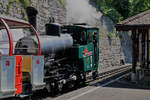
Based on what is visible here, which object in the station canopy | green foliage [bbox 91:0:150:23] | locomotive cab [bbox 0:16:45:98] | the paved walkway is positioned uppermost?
green foliage [bbox 91:0:150:23]

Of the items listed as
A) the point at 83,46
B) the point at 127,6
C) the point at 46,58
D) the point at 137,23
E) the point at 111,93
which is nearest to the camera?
the point at 46,58

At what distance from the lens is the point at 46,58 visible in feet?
30.1

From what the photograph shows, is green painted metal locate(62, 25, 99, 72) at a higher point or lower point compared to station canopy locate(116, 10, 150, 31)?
lower

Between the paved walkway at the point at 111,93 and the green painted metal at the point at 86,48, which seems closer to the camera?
the paved walkway at the point at 111,93

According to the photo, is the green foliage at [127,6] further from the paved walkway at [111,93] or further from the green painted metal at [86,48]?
the paved walkway at [111,93]

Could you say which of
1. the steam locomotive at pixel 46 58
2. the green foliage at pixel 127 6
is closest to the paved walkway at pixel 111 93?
the steam locomotive at pixel 46 58

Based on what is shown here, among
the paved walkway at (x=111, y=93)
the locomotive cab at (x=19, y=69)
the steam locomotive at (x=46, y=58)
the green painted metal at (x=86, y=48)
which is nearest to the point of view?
the locomotive cab at (x=19, y=69)

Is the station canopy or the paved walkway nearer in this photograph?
the paved walkway

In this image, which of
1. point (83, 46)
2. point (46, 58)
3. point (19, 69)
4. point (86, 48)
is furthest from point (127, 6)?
point (19, 69)

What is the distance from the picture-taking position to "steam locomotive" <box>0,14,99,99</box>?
6367 mm

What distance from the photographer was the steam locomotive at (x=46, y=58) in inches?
251

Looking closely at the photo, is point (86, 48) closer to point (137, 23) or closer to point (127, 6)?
point (137, 23)

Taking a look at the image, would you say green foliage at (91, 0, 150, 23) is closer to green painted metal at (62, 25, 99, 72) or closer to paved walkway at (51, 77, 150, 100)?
green painted metal at (62, 25, 99, 72)

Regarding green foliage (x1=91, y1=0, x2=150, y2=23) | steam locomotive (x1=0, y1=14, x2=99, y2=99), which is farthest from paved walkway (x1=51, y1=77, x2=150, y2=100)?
green foliage (x1=91, y1=0, x2=150, y2=23)
